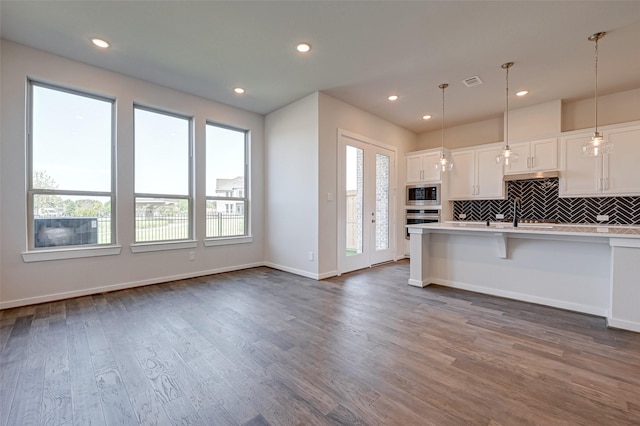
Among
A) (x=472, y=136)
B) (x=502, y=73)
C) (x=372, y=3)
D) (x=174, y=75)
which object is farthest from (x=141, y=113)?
(x=472, y=136)

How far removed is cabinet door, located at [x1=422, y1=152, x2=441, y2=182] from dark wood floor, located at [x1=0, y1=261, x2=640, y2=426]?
310 centimetres

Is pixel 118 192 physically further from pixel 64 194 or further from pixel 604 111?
pixel 604 111

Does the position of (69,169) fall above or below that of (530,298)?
above

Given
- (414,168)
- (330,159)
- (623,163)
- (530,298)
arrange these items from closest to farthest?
1. (530,298)
2. (623,163)
3. (330,159)
4. (414,168)

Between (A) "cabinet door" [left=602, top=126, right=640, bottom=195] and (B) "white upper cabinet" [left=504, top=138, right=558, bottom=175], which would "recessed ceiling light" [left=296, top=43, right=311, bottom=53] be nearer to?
(B) "white upper cabinet" [left=504, top=138, right=558, bottom=175]

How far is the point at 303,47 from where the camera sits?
3.10 m

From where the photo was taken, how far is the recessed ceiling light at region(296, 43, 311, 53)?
305cm

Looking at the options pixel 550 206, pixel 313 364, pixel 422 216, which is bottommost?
pixel 313 364

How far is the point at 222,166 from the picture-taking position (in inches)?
196

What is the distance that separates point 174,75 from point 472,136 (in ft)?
19.3

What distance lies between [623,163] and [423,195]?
301 cm

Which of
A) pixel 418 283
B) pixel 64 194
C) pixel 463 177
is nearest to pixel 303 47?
pixel 418 283

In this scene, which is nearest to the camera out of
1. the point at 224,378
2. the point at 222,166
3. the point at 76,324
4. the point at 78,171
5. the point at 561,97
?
the point at 224,378

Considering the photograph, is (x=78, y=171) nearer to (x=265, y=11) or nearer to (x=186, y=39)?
(x=186, y=39)
